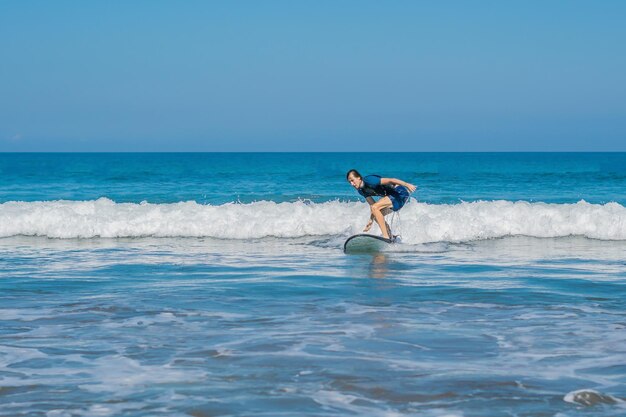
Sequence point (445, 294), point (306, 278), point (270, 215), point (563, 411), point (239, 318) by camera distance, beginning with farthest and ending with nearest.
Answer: point (270, 215) < point (306, 278) < point (445, 294) < point (239, 318) < point (563, 411)

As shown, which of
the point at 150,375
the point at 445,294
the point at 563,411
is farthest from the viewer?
the point at 445,294

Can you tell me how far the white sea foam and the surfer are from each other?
2666 millimetres

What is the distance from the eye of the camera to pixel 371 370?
23.7 feet

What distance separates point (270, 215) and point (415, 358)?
13.8 metres

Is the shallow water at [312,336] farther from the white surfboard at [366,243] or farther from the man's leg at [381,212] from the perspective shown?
the man's leg at [381,212]

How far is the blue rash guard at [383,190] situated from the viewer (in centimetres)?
1530

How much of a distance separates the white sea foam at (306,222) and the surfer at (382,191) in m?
2.67

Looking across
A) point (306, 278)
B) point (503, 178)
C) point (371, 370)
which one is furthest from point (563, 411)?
point (503, 178)

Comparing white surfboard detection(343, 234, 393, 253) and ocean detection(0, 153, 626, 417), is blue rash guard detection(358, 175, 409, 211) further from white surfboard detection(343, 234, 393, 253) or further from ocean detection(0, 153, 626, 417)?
ocean detection(0, 153, 626, 417)

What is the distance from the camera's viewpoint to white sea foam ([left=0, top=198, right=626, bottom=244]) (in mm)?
19359

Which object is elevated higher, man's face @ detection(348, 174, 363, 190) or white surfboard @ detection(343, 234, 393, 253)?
man's face @ detection(348, 174, 363, 190)

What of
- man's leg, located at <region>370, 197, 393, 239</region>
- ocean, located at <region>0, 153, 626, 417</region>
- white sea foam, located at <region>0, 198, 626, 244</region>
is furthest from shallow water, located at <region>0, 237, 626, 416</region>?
white sea foam, located at <region>0, 198, 626, 244</region>

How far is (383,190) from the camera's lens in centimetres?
1558

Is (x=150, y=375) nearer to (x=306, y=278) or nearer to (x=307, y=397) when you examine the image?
(x=307, y=397)
